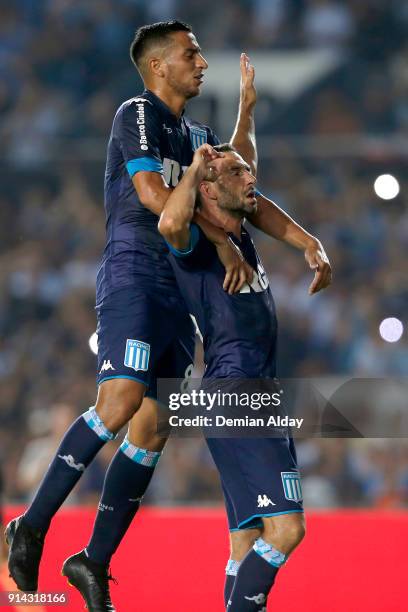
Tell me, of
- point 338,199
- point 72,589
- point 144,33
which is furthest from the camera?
point 338,199

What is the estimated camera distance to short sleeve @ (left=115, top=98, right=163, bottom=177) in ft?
12.2

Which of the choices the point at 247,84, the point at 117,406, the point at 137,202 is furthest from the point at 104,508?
the point at 247,84

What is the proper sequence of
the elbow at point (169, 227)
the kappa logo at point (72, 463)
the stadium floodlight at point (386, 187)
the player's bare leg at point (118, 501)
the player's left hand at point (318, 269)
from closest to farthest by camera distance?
the elbow at point (169, 227)
the player's left hand at point (318, 269)
the kappa logo at point (72, 463)
the player's bare leg at point (118, 501)
the stadium floodlight at point (386, 187)

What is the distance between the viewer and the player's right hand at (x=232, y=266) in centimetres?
347

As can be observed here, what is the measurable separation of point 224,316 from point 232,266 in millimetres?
157

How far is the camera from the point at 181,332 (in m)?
3.97

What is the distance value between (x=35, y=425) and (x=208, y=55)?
347cm

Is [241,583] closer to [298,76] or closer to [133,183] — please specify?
[133,183]

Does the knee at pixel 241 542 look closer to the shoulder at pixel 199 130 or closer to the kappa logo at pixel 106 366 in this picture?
the kappa logo at pixel 106 366

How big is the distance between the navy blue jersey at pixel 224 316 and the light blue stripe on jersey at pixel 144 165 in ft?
1.01

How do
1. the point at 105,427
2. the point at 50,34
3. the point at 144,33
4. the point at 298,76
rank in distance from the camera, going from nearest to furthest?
1. the point at 105,427
2. the point at 144,33
3. the point at 298,76
4. the point at 50,34

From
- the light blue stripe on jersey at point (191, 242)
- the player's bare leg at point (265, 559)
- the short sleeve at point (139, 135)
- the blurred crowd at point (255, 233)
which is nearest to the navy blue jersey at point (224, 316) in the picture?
the light blue stripe on jersey at point (191, 242)

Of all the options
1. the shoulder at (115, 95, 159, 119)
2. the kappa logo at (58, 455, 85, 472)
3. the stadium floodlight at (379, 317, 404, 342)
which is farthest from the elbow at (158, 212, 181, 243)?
the stadium floodlight at (379, 317, 404, 342)

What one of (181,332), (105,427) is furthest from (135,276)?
(105,427)
